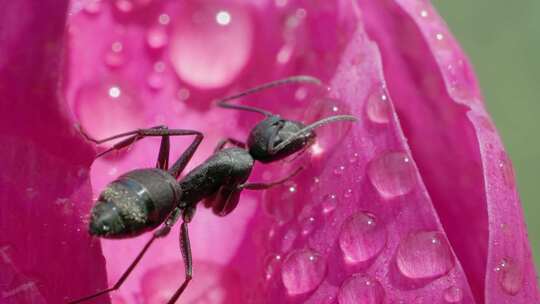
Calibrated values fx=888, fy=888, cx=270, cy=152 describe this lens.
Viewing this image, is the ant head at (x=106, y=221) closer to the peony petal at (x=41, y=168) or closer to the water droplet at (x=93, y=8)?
the peony petal at (x=41, y=168)

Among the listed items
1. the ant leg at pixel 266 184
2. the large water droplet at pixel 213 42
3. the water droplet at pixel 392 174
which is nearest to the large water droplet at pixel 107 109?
the large water droplet at pixel 213 42

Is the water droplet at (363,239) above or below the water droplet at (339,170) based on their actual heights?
below

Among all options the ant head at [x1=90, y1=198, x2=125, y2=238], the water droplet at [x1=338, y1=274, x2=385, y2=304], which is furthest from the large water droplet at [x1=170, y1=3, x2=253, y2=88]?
the water droplet at [x1=338, y1=274, x2=385, y2=304]

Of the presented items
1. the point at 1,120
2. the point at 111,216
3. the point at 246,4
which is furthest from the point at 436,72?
the point at 1,120

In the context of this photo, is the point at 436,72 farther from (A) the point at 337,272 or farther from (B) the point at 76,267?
(B) the point at 76,267

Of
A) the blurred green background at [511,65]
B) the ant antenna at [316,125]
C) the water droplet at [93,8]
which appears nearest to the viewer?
the ant antenna at [316,125]

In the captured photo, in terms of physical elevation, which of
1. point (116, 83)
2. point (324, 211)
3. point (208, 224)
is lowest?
point (208, 224)

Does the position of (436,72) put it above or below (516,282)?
above
